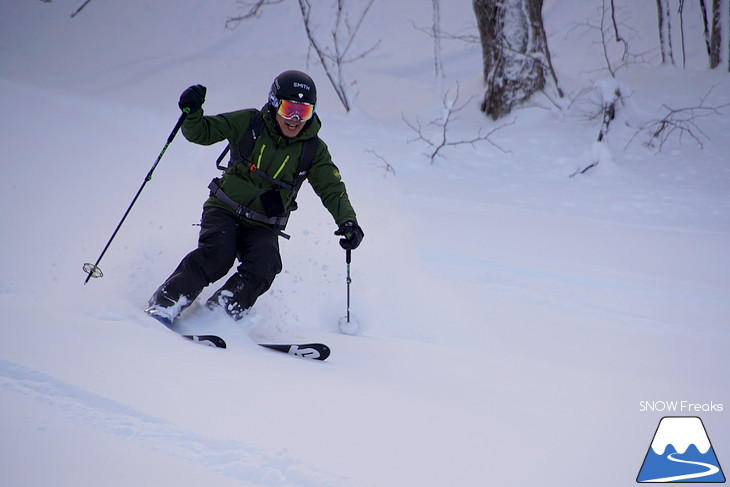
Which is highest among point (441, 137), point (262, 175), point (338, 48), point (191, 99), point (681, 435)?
point (338, 48)

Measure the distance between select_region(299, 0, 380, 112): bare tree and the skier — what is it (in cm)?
427

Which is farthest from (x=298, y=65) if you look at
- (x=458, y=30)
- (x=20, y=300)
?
(x=20, y=300)

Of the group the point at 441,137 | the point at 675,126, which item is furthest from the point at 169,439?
the point at 675,126

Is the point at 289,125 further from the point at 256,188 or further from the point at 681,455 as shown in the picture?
the point at 681,455

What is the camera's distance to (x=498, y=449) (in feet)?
7.38

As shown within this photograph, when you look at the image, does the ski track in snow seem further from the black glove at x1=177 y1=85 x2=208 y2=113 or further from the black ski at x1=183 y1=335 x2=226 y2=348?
the black glove at x1=177 y1=85 x2=208 y2=113

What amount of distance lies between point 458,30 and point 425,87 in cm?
286

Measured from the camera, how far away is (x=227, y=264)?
3646 mm

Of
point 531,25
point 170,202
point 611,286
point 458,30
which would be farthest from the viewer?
point 458,30

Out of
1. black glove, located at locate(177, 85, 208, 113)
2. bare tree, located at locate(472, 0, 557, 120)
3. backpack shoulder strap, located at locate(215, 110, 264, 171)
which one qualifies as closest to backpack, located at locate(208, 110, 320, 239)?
backpack shoulder strap, located at locate(215, 110, 264, 171)

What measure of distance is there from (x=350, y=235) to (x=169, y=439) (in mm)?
1983

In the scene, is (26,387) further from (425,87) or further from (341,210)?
(425,87)

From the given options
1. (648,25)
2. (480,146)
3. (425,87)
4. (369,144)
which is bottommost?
(369,144)

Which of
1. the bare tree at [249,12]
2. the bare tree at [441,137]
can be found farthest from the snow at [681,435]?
the bare tree at [249,12]
